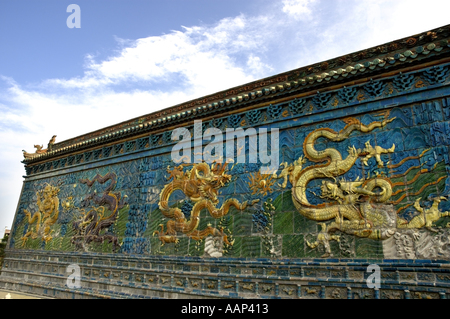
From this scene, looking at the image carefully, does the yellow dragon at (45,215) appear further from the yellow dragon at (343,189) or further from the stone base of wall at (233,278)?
the yellow dragon at (343,189)

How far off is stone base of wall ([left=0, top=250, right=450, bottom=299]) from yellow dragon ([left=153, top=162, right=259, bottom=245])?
1.65 ft

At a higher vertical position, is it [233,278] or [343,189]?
[343,189]

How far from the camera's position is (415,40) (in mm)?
5000

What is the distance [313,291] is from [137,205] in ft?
14.4

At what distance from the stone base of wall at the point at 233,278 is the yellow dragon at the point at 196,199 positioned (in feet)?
1.65

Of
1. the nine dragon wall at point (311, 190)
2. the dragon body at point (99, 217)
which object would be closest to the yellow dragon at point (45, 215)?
the dragon body at point (99, 217)

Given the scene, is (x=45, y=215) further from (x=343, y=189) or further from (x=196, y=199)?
(x=343, y=189)

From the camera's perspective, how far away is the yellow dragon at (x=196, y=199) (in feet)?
20.3

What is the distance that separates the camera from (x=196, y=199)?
21.6 ft

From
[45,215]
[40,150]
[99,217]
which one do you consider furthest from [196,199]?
[40,150]

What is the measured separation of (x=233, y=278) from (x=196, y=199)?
176 cm

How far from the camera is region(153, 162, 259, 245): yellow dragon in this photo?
6191 mm

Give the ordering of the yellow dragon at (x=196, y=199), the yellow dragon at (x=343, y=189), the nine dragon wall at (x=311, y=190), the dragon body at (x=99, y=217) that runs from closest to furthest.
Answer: the nine dragon wall at (x=311, y=190) → the yellow dragon at (x=343, y=189) → the yellow dragon at (x=196, y=199) → the dragon body at (x=99, y=217)
